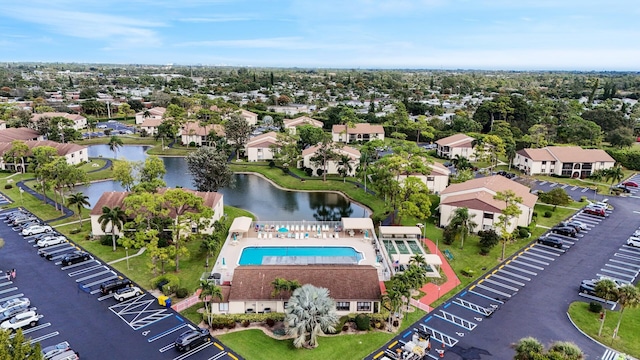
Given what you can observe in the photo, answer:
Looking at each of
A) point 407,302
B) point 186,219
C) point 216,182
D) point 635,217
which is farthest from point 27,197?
point 635,217

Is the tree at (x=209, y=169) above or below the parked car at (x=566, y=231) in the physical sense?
above

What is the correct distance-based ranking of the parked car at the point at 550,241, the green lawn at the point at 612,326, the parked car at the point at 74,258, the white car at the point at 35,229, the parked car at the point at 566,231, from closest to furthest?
1. the green lawn at the point at 612,326
2. the parked car at the point at 74,258
3. the parked car at the point at 550,241
4. the white car at the point at 35,229
5. the parked car at the point at 566,231

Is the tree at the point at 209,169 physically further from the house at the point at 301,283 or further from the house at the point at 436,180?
the house at the point at 436,180

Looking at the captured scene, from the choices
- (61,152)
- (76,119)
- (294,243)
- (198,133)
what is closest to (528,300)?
(294,243)

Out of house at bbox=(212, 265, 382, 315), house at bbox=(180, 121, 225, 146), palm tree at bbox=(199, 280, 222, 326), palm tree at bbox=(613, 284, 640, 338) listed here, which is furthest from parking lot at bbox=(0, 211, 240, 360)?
house at bbox=(180, 121, 225, 146)

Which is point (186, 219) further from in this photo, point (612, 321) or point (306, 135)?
point (306, 135)

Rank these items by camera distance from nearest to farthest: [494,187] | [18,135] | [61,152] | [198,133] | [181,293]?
[181,293], [494,187], [61,152], [18,135], [198,133]

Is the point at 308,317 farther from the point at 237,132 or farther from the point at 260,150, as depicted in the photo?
the point at 237,132

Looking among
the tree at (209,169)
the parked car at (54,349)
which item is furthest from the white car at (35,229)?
the parked car at (54,349)
